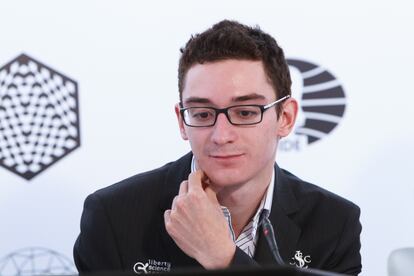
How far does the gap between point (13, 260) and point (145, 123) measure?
29.0 inches

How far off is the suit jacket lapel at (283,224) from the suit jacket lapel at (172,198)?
0.21 meters

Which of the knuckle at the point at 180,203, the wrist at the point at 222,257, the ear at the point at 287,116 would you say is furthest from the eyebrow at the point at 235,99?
the wrist at the point at 222,257

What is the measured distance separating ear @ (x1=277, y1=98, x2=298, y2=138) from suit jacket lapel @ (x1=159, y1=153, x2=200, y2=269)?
1.05ft

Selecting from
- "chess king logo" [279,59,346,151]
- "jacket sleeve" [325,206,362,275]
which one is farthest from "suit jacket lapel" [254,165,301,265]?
"chess king logo" [279,59,346,151]

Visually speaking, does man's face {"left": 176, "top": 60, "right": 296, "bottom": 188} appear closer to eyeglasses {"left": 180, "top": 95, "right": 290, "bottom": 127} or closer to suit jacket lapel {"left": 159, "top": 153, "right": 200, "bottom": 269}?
eyeglasses {"left": 180, "top": 95, "right": 290, "bottom": 127}

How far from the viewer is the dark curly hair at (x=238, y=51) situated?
1761mm

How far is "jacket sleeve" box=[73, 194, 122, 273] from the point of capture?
185 centimetres

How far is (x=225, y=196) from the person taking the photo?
186 centimetres

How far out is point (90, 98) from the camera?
253 cm

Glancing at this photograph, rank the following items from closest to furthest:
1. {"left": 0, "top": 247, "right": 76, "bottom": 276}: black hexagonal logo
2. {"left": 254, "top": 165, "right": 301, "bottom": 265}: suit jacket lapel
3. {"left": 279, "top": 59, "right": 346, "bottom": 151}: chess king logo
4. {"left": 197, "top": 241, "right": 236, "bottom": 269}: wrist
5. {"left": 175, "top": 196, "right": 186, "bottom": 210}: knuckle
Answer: {"left": 197, "top": 241, "right": 236, "bottom": 269}: wrist → {"left": 175, "top": 196, "right": 186, "bottom": 210}: knuckle → {"left": 254, "top": 165, "right": 301, "bottom": 265}: suit jacket lapel → {"left": 0, "top": 247, "right": 76, "bottom": 276}: black hexagonal logo → {"left": 279, "top": 59, "right": 346, "bottom": 151}: chess king logo

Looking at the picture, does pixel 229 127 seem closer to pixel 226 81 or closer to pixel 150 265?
pixel 226 81

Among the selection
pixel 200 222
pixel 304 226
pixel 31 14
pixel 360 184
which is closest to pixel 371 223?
pixel 360 184

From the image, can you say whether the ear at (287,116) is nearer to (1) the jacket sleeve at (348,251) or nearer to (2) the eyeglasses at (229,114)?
(2) the eyeglasses at (229,114)

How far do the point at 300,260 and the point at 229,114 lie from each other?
0.50 m
